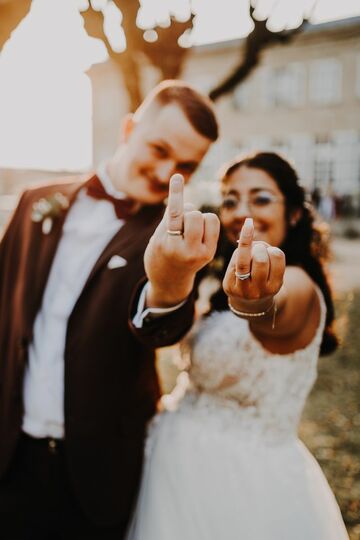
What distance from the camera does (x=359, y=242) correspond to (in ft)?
57.3

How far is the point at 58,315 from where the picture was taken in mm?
1935

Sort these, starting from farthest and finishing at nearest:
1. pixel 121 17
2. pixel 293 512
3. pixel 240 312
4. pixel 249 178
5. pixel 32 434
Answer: pixel 121 17, pixel 249 178, pixel 32 434, pixel 293 512, pixel 240 312

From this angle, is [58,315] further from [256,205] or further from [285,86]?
[285,86]

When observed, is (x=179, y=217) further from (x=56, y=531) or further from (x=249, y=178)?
(x=56, y=531)

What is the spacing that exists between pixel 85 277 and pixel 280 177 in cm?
95

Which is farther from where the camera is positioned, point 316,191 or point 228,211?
point 316,191

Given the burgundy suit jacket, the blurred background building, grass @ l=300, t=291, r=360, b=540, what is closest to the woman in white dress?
the burgundy suit jacket

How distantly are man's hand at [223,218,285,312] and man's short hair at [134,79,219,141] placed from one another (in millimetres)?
954

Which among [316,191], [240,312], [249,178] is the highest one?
[316,191]

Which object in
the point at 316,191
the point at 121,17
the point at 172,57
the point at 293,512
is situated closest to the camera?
the point at 293,512

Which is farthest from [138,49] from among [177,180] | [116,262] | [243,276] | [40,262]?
[243,276]

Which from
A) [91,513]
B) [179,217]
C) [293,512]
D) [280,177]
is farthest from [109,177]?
[293,512]

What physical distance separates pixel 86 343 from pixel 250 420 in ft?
2.49

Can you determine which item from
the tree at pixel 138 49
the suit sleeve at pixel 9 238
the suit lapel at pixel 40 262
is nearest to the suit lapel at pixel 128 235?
the suit lapel at pixel 40 262
